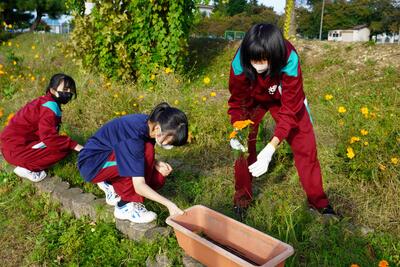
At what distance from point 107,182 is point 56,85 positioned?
0.87 metres

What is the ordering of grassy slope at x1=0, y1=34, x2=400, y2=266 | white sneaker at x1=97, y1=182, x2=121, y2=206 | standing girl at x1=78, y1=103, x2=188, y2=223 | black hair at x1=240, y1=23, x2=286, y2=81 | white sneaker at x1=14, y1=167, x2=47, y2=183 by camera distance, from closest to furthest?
black hair at x1=240, y1=23, x2=286, y2=81 < standing girl at x1=78, y1=103, x2=188, y2=223 < grassy slope at x1=0, y1=34, x2=400, y2=266 < white sneaker at x1=97, y1=182, x2=121, y2=206 < white sneaker at x1=14, y1=167, x2=47, y2=183

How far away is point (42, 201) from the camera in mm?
2727

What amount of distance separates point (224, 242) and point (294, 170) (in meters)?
1.26

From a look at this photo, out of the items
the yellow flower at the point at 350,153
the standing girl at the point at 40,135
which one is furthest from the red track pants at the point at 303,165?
the standing girl at the point at 40,135

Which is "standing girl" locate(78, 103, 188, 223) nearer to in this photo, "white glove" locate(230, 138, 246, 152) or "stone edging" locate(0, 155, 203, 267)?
"stone edging" locate(0, 155, 203, 267)

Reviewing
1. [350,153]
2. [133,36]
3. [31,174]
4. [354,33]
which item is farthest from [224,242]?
[354,33]

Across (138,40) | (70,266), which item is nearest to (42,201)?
(70,266)

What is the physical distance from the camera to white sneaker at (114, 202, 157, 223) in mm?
2182

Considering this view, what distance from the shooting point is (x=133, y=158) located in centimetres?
201

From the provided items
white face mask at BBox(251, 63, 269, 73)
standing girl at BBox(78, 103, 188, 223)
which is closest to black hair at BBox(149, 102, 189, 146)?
standing girl at BBox(78, 103, 188, 223)

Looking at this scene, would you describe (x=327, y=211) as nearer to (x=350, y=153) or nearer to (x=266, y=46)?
(x=350, y=153)

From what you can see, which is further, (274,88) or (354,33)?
(354,33)

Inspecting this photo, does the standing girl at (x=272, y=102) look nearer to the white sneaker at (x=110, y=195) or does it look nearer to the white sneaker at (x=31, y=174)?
the white sneaker at (x=110, y=195)

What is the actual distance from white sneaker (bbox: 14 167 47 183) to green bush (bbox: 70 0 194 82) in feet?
8.33
